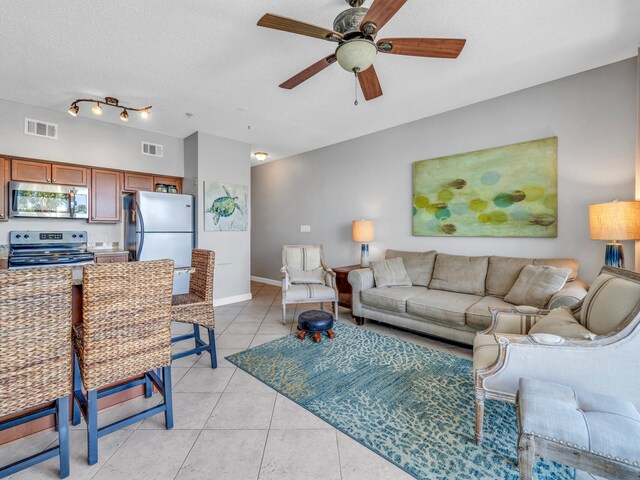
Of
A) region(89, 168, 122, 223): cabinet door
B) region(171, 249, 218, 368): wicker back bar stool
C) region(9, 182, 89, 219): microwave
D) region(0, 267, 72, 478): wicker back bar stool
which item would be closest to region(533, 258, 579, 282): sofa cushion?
region(171, 249, 218, 368): wicker back bar stool

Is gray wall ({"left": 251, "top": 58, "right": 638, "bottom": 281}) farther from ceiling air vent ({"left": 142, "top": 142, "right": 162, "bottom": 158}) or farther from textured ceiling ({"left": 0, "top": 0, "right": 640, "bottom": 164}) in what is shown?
ceiling air vent ({"left": 142, "top": 142, "right": 162, "bottom": 158})

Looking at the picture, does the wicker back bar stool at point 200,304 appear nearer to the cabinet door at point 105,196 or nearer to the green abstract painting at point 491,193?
the cabinet door at point 105,196

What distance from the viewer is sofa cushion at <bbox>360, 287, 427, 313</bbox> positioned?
10.4 ft

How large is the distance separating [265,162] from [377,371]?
5.20 meters

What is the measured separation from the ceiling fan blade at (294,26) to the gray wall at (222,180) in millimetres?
3154

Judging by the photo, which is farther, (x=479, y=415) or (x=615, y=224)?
(x=615, y=224)

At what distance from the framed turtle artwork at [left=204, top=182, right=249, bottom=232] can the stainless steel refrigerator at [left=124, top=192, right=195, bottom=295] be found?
10.1 inches

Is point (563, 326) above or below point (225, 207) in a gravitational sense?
below

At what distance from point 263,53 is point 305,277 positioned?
8.77 ft

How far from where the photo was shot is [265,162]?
6410 mm

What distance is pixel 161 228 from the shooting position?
4.02 m

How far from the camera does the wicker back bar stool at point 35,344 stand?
125 centimetres

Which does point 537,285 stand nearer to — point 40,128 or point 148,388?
point 148,388

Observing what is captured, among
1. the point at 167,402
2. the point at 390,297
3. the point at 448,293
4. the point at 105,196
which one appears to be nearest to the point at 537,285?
→ the point at 448,293
